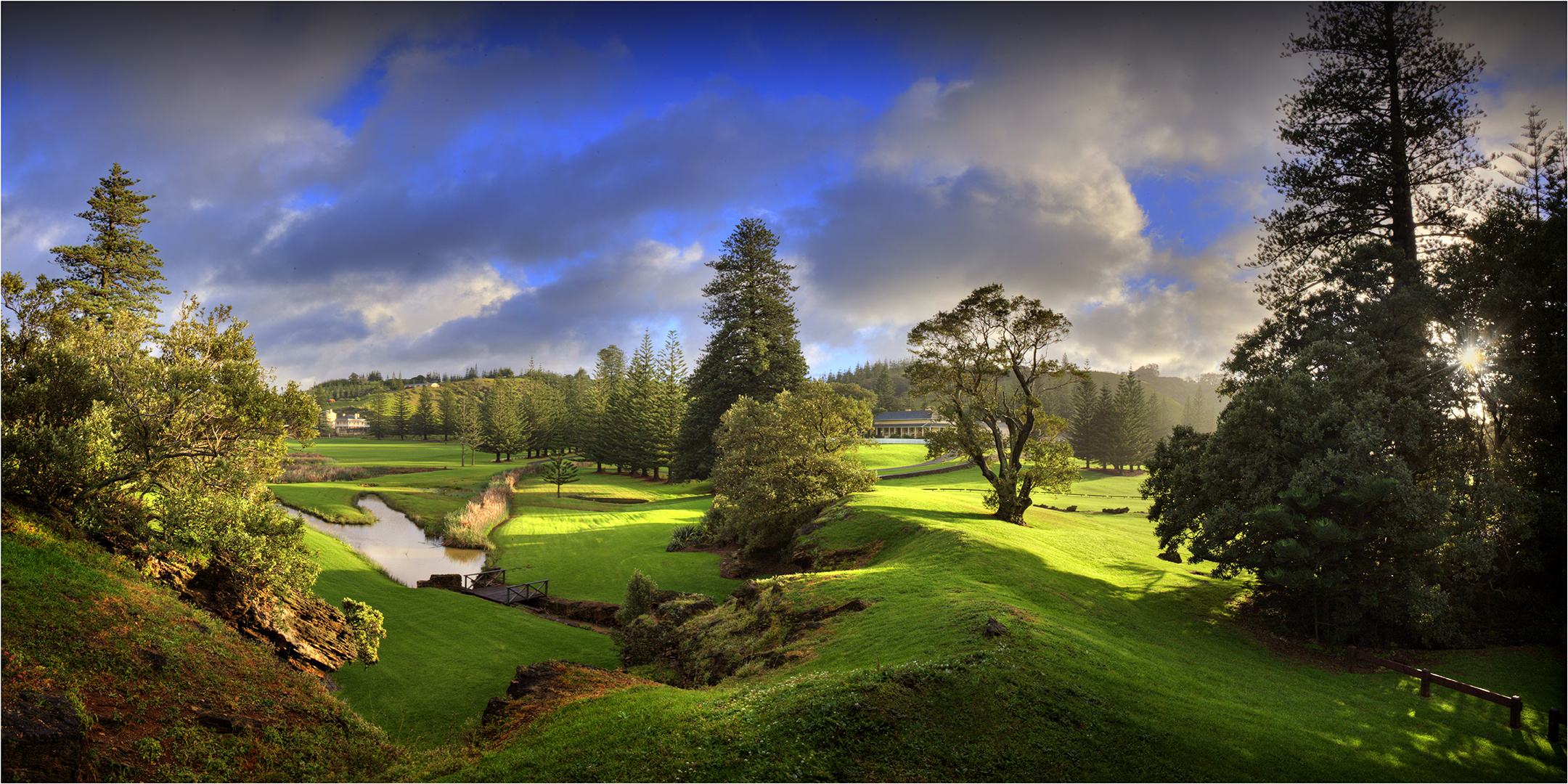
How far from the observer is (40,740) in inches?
273

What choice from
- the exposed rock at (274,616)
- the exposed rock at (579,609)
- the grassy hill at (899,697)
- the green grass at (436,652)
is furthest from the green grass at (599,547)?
the exposed rock at (274,616)

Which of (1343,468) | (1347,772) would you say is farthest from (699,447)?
(1347,772)

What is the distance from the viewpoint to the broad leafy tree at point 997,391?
2650cm

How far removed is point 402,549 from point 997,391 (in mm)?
31521

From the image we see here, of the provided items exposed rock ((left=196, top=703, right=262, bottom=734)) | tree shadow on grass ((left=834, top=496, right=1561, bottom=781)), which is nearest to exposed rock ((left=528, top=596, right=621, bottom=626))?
tree shadow on grass ((left=834, top=496, right=1561, bottom=781))

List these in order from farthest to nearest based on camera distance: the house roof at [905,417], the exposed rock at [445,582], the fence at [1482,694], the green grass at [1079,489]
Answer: the house roof at [905,417] < the green grass at [1079,489] < the exposed rock at [445,582] < the fence at [1482,694]

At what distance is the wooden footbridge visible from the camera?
22812mm

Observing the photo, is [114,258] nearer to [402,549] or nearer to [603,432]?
[402,549]

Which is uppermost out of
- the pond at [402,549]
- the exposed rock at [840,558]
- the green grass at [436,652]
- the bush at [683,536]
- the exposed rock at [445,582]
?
the exposed rock at [840,558]

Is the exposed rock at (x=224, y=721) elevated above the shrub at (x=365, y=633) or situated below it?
above

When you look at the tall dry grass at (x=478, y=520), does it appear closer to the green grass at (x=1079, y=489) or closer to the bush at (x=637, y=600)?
the bush at (x=637, y=600)

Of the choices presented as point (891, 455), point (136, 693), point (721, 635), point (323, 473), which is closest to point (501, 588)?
point (721, 635)

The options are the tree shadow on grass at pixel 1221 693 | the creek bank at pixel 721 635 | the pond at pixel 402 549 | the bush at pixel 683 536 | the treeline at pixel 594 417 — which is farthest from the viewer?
the treeline at pixel 594 417

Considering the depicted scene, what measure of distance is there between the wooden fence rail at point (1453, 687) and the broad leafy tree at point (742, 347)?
1663 inches
